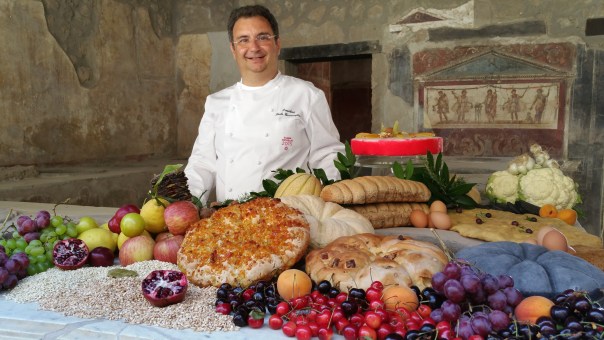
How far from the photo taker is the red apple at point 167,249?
1.57m

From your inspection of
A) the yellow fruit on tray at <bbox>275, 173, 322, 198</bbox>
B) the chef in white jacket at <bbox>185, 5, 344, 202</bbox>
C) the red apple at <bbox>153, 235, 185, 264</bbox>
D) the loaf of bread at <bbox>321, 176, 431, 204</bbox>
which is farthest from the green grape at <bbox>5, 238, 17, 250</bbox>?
the chef in white jacket at <bbox>185, 5, 344, 202</bbox>

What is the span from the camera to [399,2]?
548 cm

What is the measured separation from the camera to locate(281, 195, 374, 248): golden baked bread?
1489 millimetres

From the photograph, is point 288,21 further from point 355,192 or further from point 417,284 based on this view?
point 417,284

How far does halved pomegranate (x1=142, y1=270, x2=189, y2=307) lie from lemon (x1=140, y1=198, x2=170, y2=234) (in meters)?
0.47

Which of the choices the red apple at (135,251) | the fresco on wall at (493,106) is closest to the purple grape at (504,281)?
the red apple at (135,251)

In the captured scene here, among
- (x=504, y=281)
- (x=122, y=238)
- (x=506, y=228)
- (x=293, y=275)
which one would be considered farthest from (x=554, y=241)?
(x=122, y=238)

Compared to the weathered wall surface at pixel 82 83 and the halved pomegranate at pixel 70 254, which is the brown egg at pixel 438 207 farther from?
the weathered wall surface at pixel 82 83

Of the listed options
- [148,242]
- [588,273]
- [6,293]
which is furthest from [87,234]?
[588,273]

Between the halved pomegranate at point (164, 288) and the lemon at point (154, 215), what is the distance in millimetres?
474

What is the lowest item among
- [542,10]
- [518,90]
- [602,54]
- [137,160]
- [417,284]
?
[137,160]

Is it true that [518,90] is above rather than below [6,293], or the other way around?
above

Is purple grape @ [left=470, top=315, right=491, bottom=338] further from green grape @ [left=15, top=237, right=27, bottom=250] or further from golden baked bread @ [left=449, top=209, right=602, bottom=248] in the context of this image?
green grape @ [left=15, top=237, right=27, bottom=250]

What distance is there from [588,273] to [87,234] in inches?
59.2
